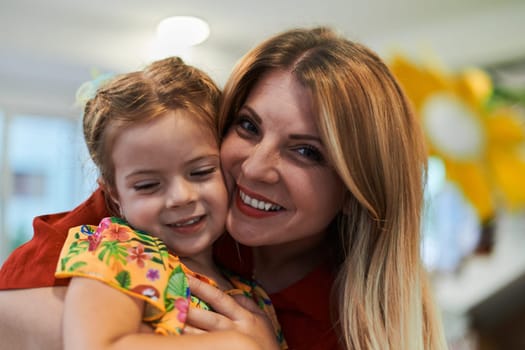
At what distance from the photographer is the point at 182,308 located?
93cm

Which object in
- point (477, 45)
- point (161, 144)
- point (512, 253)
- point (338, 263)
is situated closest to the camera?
point (161, 144)

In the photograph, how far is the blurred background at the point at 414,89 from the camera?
2859 millimetres

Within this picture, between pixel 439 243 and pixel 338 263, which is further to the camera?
pixel 439 243

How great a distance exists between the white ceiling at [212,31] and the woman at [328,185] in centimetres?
162

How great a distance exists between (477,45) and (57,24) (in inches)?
102

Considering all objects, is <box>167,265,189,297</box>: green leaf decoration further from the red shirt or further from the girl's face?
the red shirt

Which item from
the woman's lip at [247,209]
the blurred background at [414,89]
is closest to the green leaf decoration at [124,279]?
the woman's lip at [247,209]

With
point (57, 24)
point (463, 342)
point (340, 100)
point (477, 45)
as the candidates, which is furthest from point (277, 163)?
point (463, 342)

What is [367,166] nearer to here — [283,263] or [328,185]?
[328,185]

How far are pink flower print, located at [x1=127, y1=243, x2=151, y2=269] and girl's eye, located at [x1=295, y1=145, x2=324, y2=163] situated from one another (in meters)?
0.40

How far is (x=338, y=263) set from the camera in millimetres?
1402

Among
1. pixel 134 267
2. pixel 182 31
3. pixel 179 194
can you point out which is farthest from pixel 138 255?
pixel 182 31

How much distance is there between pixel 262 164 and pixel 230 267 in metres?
0.27

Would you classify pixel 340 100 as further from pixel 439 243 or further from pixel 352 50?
pixel 439 243
